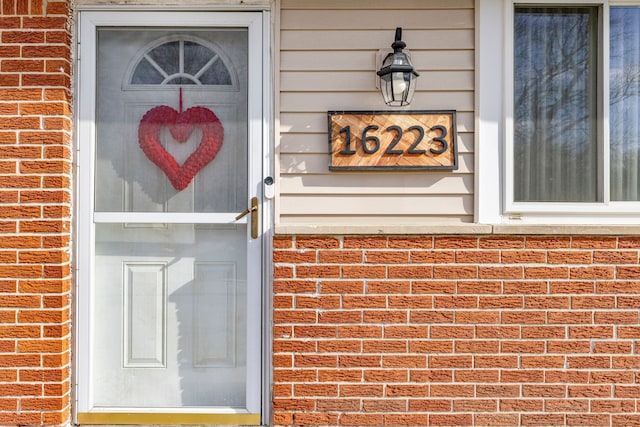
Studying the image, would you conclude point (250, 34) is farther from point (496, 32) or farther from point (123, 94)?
point (496, 32)

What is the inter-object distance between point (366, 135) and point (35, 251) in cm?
180

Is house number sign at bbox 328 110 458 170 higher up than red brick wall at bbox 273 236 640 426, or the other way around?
house number sign at bbox 328 110 458 170

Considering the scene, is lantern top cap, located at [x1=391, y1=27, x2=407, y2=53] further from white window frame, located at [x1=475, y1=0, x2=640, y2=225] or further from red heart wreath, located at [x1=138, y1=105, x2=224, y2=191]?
red heart wreath, located at [x1=138, y1=105, x2=224, y2=191]

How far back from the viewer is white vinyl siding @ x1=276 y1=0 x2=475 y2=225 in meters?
2.48

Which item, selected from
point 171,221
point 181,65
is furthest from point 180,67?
point 171,221

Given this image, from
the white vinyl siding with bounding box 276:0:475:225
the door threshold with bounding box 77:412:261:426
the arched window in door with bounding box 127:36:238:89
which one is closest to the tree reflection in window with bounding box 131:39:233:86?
the arched window in door with bounding box 127:36:238:89

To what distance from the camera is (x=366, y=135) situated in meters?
2.46

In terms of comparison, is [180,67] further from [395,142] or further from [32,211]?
[395,142]

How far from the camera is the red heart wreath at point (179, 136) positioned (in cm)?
253

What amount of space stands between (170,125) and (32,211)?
82 cm

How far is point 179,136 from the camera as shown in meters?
2.54

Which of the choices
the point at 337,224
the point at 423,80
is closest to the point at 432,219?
the point at 337,224

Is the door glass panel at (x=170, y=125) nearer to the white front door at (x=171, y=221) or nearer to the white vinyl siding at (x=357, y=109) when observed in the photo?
the white front door at (x=171, y=221)

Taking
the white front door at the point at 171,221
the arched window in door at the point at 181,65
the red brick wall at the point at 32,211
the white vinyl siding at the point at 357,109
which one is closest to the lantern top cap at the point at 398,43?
the white vinyl siding at the point at 357,109
